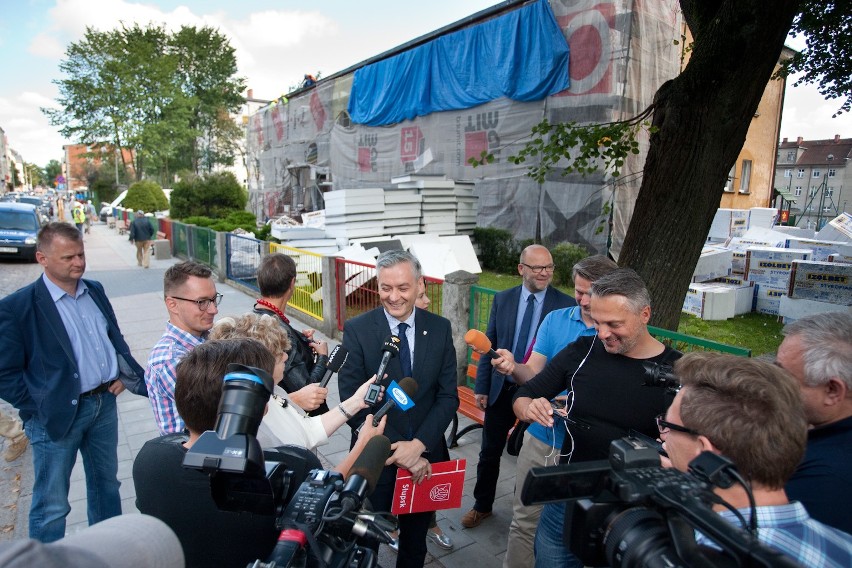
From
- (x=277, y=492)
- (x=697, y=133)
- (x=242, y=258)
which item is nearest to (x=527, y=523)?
(x=277, y=492)

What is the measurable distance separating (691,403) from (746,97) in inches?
155

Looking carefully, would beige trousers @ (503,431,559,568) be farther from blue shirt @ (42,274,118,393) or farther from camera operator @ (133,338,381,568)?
blue shirt @ (42,274,118,393)

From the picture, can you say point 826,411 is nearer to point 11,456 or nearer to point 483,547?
point 483,547

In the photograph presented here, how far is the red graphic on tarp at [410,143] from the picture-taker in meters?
17.3

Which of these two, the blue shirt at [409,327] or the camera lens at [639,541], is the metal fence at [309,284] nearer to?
the blue shirt at [409,327]

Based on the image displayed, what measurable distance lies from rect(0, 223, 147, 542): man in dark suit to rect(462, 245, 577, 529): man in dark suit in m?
2.54

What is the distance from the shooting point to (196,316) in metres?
2.78

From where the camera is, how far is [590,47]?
12352 millimetres

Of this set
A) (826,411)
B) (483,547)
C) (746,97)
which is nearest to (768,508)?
(826,411)

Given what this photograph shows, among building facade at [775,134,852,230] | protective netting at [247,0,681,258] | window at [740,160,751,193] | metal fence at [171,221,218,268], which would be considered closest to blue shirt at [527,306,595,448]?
protective netting at [247,0,681,258]

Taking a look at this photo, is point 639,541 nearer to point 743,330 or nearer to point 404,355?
point 404,355

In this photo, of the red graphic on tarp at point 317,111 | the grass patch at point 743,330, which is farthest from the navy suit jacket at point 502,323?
the red graphic on tarp at point 317,111

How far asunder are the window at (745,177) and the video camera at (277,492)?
72.1 ft

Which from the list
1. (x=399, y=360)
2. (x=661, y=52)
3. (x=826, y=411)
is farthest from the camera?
(x=661, y=52)
